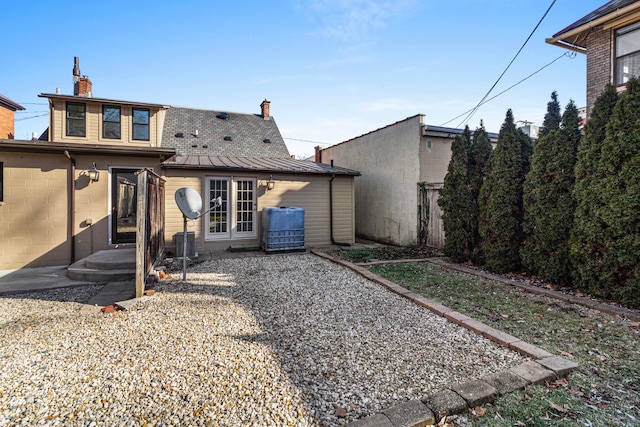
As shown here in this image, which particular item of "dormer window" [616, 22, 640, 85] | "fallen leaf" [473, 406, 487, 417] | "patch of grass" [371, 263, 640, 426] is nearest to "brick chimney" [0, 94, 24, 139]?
"patch of grass" [371, 263, 640, 426]

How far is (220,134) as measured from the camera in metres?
14.6

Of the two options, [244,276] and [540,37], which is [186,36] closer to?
[244,276]

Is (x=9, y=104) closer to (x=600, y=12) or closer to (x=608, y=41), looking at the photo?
(x=600, y=12)

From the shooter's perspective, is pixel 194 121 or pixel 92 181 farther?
pixel 194 121

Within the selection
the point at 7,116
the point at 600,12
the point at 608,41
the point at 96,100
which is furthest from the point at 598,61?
the point at 7,116

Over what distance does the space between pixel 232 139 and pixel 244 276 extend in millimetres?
10271

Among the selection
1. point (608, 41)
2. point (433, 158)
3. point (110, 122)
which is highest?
point (608, 41)

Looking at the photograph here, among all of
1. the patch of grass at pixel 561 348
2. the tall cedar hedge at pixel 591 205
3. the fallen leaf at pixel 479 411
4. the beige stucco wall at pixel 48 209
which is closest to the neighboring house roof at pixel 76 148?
the beige stucco wall at pixel 48 209

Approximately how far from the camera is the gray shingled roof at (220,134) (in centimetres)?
1362

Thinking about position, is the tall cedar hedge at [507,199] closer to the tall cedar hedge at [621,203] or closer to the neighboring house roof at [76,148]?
the tall cedar hedge at [621,203]

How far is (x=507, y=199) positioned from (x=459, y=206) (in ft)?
3.76

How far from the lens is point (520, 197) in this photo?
5.98 metres

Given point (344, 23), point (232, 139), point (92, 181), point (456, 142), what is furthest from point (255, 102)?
point (456, 142)

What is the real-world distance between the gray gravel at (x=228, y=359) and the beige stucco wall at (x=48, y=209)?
9.69 feet
